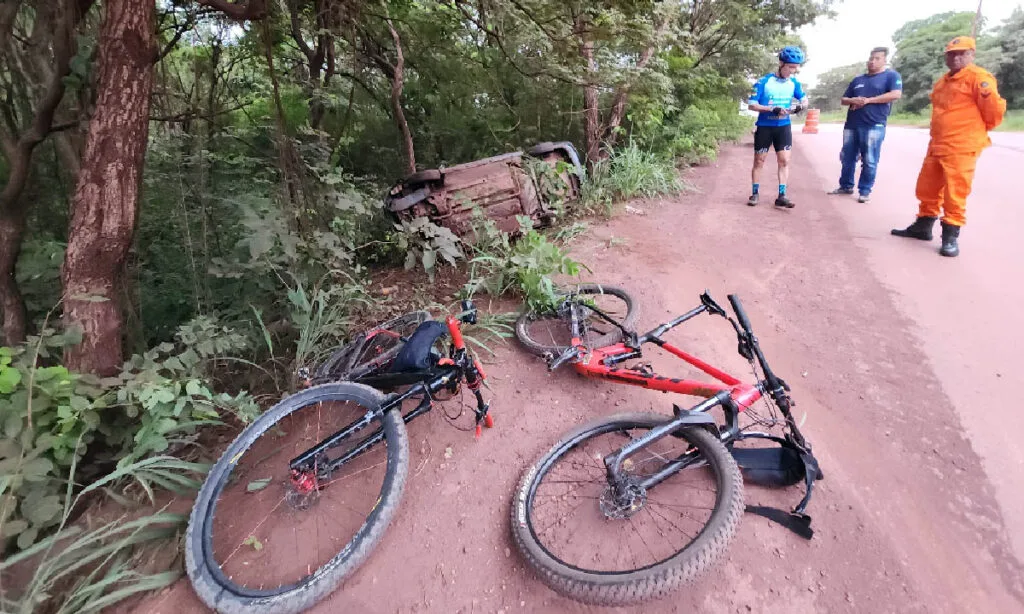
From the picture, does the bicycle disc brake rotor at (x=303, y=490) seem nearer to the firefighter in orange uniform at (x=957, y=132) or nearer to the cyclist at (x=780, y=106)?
the firefighter in orange uniform at (x=957, y=132)

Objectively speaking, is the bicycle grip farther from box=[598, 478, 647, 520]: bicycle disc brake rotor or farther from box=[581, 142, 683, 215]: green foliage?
box=[581, 142, 683, 215]: green foliage

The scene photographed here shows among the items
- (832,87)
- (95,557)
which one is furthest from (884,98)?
(832,87)

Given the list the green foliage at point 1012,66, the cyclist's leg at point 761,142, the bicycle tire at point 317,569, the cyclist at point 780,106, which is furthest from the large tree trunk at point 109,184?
the green foliage at point 1012,66

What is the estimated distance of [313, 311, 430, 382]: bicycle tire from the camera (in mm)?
2684

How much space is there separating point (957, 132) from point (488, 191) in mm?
4592

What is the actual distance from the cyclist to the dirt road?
1.94m

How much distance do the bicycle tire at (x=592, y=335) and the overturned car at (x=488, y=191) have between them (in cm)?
145

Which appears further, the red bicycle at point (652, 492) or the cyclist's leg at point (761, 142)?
the cyclist's leg at point (761, 142)

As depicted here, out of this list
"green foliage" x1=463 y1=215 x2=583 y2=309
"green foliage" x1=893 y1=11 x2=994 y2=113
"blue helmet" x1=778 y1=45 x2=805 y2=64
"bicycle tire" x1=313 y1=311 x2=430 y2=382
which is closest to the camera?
"bicycle tire" x1=313 y1=311 x2=430 y2=382

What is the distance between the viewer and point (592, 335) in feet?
10.8

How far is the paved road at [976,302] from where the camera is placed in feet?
7.86

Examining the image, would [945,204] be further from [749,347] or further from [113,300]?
[113,300]

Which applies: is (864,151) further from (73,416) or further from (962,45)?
(73,416)

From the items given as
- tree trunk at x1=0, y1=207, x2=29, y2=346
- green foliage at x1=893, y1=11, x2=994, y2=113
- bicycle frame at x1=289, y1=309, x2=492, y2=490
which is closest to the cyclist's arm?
bicycle frame at x1=289, y1=309, x2=492, y2=490
